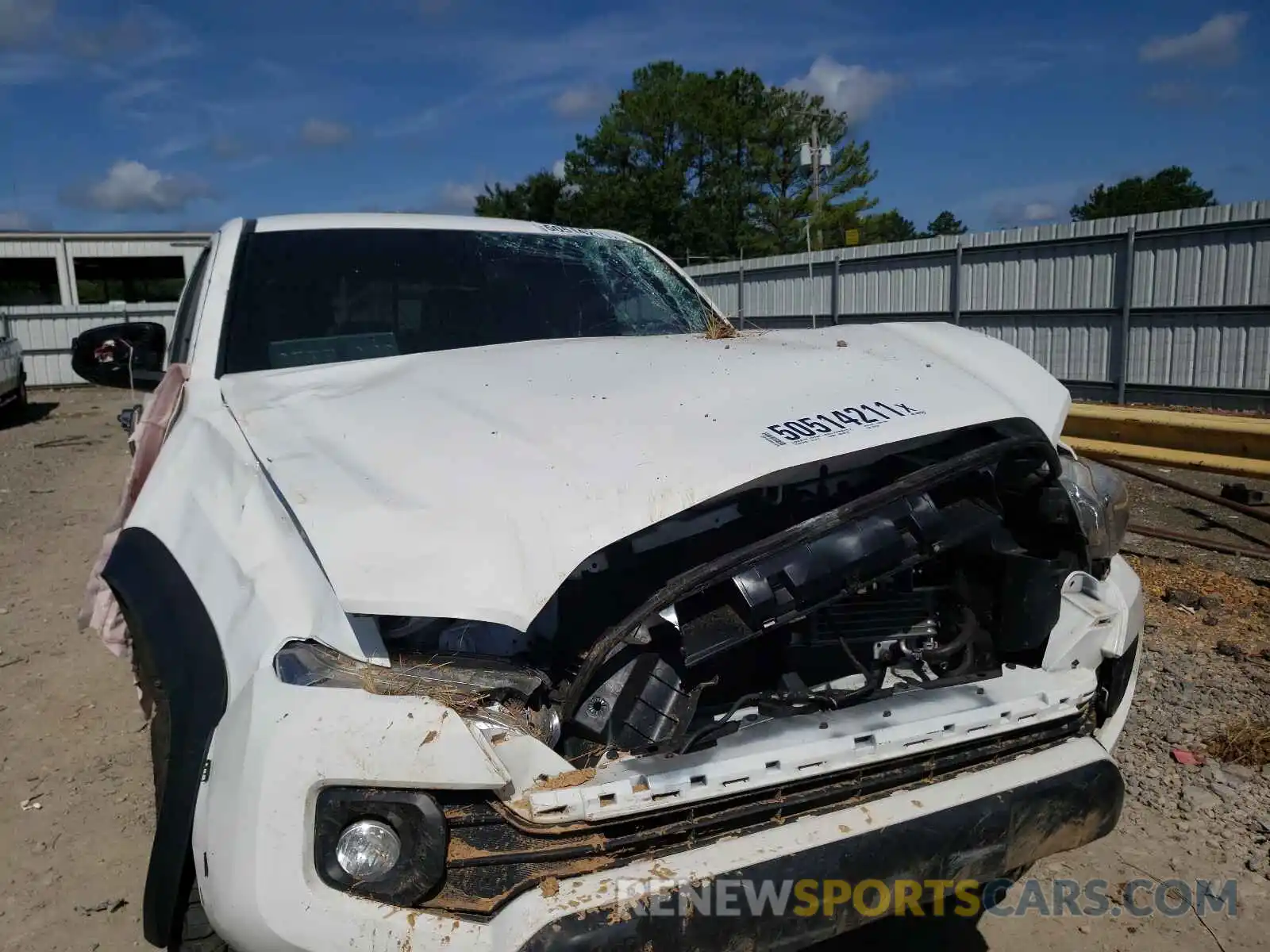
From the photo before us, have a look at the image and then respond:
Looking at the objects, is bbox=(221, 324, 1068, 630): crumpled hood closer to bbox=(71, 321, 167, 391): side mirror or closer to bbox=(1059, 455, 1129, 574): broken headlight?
A: bbox=(1059, 455, 1129, 574): broken headlight

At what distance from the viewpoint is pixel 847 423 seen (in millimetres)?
2062

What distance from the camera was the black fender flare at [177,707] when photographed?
1.65m

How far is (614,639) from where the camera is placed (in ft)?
5.71

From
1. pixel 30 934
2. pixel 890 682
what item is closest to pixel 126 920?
pixel 30 934

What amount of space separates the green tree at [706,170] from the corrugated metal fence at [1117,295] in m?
24.7

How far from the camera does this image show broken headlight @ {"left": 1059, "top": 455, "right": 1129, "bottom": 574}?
243 centimetres

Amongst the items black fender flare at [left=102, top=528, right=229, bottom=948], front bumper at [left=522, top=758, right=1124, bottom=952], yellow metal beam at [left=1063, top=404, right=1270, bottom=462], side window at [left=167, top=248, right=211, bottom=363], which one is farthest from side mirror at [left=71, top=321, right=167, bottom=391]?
yellow metal beam at [left=1063, top=404, right=1270, bottom=462]

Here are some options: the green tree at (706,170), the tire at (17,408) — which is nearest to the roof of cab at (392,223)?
the tire at (17,408)

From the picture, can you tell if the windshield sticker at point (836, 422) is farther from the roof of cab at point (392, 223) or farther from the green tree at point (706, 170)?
the green tree at point (706, 170)

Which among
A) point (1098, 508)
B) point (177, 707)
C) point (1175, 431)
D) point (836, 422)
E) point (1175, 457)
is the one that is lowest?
point (1175, 457)

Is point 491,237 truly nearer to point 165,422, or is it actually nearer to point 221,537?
point 165,422

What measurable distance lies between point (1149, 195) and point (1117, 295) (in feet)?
168

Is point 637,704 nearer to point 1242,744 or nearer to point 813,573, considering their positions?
point 813,573

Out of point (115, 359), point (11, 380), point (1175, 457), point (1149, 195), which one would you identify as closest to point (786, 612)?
point (115, 359)
